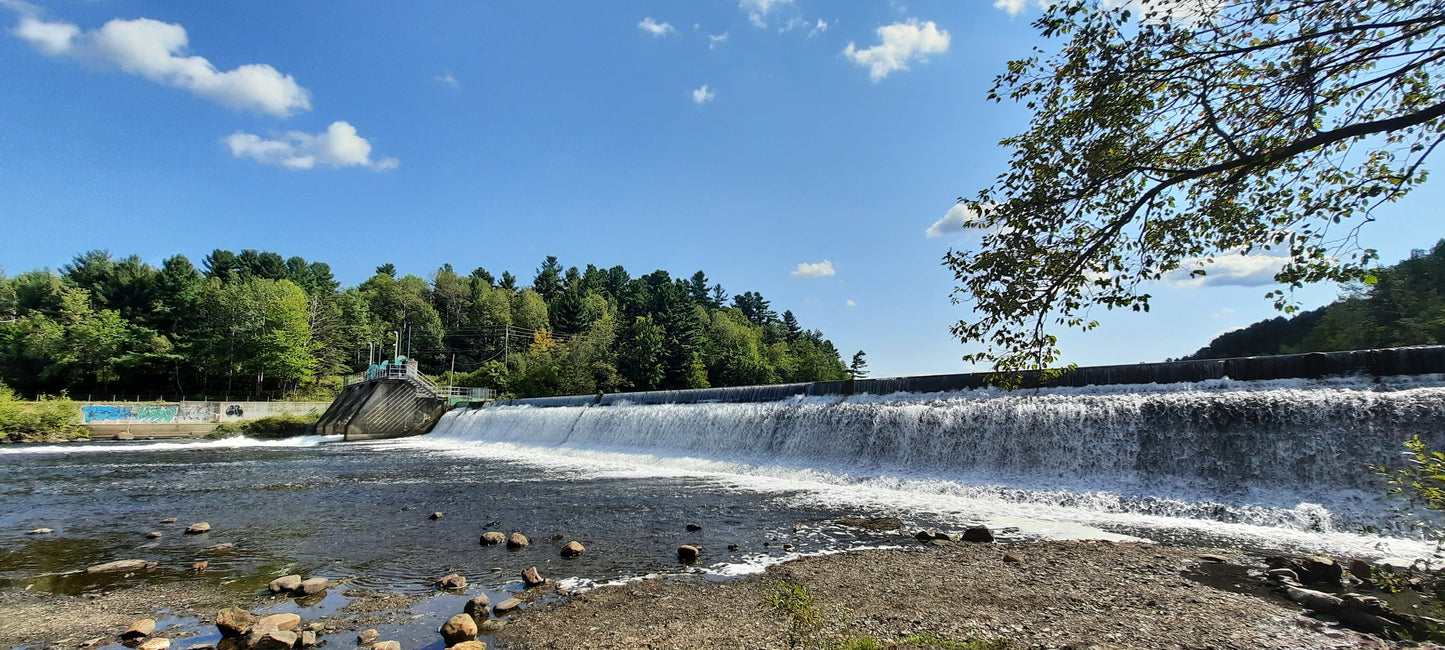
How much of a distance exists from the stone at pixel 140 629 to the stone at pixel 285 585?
1.17 metres

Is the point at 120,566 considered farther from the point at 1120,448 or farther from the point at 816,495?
the point at 1120,448

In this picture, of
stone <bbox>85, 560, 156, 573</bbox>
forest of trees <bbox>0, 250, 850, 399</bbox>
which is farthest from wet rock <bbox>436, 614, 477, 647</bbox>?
forest of trees <bbox>0, 250, 850, 399</bbox>

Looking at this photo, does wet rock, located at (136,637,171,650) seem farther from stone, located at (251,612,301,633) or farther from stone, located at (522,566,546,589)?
stone, located at (522,566,546,589)

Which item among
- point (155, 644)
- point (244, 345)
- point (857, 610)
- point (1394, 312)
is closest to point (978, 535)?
point (857, 610)

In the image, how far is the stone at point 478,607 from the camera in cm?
577

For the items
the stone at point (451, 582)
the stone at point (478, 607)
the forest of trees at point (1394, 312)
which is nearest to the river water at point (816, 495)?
the stone at point (451, 582)

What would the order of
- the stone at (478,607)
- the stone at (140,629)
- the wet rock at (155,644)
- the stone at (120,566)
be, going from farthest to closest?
the stone at (120,566) → the stone at (478,607) → the stone at (140,629) → the wet rock at (155,644)

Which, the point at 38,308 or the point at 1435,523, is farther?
Answer: the point at 38,308

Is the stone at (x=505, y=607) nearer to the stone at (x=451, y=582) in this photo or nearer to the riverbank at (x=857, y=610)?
the riverbank at (x=857, y=610)

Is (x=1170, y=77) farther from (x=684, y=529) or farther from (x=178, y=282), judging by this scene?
(x=178, y=282)

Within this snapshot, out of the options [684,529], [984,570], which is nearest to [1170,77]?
[984,570]

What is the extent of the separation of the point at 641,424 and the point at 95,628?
20478 mm

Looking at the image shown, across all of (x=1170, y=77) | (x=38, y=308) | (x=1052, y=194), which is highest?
(x=38, y=308)

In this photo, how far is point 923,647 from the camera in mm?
4500
